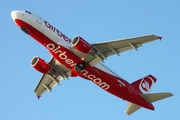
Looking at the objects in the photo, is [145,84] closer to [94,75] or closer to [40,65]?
[94,75]

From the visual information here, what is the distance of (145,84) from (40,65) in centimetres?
1479

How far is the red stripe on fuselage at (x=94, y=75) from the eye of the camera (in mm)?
40219

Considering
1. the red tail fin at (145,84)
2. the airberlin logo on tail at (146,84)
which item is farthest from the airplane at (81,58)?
the airberlin logo on tail at (146,84)

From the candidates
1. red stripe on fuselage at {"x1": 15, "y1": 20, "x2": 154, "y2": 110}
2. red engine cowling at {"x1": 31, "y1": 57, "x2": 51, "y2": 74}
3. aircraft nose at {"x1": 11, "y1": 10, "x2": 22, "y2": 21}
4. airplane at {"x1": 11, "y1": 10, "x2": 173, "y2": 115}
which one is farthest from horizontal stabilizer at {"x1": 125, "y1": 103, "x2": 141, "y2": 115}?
aircraft nose at {"x1": 11, "y1": 10, "x2": 22, "y2": 21}

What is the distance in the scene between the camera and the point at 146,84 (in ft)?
167

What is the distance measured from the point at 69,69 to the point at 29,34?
24.7 ft

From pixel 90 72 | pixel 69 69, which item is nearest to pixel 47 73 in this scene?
pixel 69 69

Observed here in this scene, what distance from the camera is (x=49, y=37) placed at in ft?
132

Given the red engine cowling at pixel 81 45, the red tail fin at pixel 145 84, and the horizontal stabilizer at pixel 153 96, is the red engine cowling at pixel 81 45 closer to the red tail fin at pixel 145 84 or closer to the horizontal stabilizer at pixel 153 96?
the horizontal stabilizer at pixel 153 96

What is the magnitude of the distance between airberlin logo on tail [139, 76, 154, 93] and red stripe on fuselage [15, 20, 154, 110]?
3.03 meters

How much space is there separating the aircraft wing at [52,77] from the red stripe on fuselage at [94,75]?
2.81 meters

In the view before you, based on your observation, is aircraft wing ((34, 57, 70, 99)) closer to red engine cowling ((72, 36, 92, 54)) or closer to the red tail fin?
red engine cowling ((72, 36, 92, 54))

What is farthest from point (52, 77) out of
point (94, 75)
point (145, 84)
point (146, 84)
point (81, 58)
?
point (146, 84)

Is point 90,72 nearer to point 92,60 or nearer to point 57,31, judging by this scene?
point 92,60
